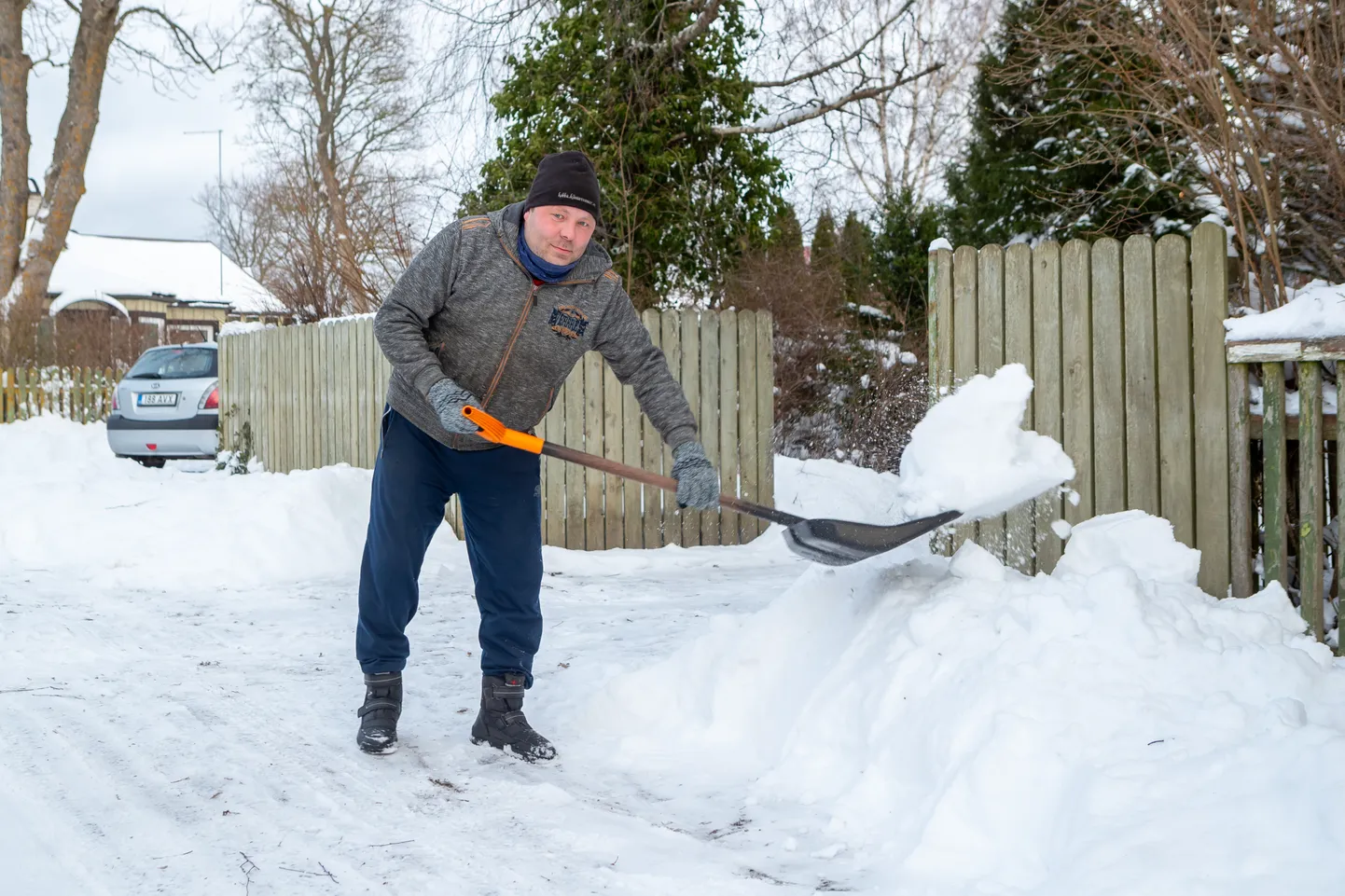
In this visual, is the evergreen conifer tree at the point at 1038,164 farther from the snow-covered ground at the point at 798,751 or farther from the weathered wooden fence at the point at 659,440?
the snow-covered ground at the point at 798,751

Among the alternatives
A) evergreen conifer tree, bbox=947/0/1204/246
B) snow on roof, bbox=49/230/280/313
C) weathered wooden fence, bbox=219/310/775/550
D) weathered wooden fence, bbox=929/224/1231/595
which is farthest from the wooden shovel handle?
snow on roof, bbox=49/230/280/313

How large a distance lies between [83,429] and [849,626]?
13806 millimetres

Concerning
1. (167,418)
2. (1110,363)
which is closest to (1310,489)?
(1110,363)

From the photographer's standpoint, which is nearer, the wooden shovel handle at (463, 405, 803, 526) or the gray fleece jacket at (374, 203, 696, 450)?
the wooden shovel handle at (463, 405, 803, 526)

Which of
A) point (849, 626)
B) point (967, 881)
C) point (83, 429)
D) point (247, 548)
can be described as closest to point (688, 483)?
point (849, 626)

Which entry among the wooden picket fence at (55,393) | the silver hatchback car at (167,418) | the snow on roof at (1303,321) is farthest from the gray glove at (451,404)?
the wooden picket fence at (55,393)

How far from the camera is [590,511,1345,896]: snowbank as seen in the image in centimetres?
217

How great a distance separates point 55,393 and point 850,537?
16.1m

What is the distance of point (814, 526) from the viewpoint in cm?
316

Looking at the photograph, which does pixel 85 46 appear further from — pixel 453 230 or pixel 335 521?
pixel 453 230

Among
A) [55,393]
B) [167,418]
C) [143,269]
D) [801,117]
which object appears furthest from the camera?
[143,269]

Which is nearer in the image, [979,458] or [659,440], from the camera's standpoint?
[979,458]

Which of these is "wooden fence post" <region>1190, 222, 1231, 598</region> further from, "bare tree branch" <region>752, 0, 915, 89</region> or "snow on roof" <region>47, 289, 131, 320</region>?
"snow on roof" <region>47, 289, 131, 320</region>

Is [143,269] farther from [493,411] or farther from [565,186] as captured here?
[565,186]
